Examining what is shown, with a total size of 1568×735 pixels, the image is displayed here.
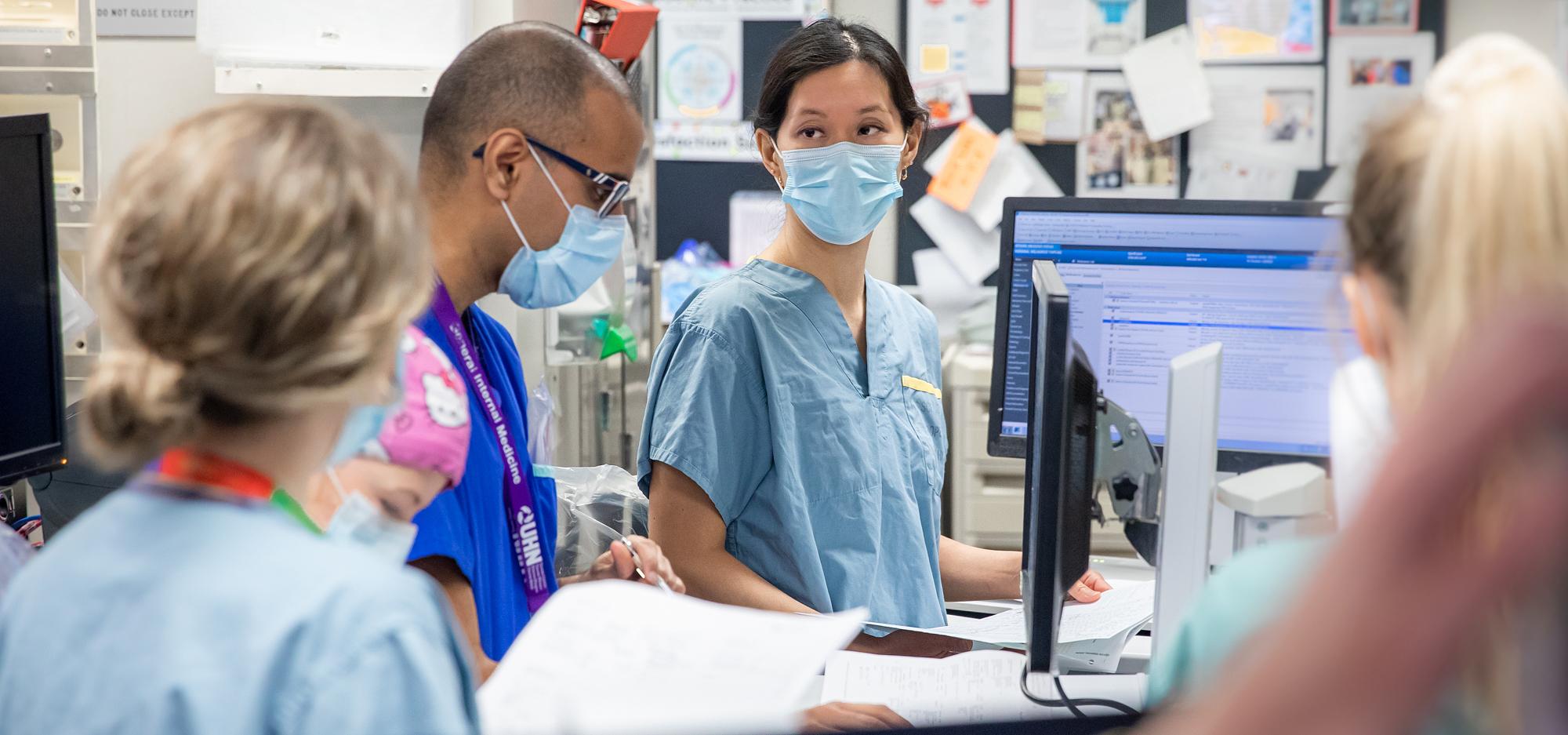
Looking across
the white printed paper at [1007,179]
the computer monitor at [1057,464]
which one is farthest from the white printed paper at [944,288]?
the computer monitor at [1057,464]

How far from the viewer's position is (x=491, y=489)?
4.13 ft

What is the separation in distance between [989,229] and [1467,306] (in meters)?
2.99

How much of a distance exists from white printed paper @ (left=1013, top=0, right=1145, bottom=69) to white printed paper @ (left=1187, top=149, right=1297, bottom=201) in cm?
37

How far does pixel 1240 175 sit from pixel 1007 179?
64 centimetres

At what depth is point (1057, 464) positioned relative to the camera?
42.2 inches

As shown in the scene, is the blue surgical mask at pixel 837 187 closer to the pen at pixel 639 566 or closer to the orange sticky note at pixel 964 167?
the pen at pixel 639 566

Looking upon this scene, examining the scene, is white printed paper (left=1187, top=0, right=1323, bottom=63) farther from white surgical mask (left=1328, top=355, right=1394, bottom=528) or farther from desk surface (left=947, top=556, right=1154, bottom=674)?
white surgical mask (left=1328, top=355, right=1394, bottom=528)

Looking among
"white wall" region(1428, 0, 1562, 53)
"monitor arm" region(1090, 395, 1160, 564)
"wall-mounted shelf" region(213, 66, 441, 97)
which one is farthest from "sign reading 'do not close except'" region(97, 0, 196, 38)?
"white wall" region(1428, 0, 1562, 53)

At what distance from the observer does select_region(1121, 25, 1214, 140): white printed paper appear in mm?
3361

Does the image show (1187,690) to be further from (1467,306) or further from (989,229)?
(989,229)

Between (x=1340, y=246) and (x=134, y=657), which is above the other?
(x=1340, y=246)

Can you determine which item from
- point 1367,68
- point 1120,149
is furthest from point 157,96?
point 1367,68

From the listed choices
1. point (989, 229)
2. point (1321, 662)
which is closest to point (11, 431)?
point (1321, 662)

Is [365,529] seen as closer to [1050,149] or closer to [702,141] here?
[702,141]
